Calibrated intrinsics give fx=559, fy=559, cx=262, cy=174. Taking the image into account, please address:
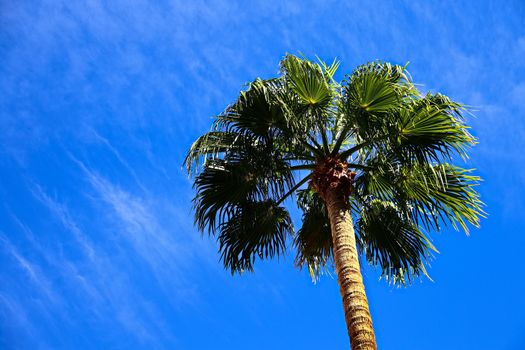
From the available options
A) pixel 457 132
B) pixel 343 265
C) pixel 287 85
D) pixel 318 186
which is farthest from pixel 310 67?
pixel 343 265

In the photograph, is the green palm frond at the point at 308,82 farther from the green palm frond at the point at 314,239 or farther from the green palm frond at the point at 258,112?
the green palm frond at the point at 314,239

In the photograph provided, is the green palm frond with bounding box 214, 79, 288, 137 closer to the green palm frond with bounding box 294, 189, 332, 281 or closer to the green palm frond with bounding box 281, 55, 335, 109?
the green palm frond with bounding box 281, 55, 335, 109

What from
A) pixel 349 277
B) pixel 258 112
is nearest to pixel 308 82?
pixel 258 112

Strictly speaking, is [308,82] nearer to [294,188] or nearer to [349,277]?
[294,188]

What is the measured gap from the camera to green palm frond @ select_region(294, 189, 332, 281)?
406 inches

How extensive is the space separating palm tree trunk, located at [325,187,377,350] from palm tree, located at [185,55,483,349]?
0.02 meters

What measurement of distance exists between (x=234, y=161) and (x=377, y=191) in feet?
8.32

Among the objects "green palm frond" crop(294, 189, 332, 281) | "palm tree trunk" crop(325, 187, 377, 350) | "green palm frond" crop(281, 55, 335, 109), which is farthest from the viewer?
"green palm frond" crop(294, 189, 332, 281)

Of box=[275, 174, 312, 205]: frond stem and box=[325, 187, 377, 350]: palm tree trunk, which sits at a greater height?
box=[275, 174, 312, 205]: frond stem

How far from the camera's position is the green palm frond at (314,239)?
10305 millimetres

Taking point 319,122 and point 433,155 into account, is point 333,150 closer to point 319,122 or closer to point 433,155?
point 319,122

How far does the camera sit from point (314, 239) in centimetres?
1031

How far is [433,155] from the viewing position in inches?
343

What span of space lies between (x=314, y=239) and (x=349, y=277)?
2.92m
